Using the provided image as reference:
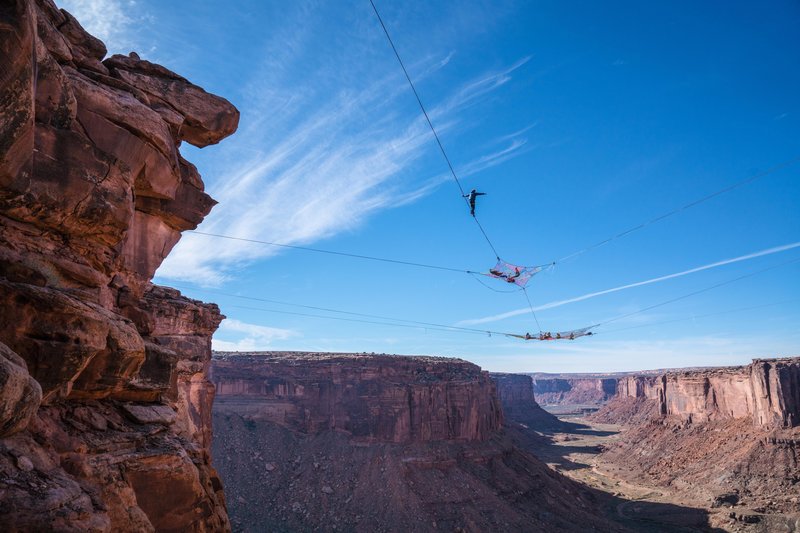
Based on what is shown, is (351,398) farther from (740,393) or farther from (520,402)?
(520,402)

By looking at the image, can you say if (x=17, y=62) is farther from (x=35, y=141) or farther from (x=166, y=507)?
(x=166, y=507)

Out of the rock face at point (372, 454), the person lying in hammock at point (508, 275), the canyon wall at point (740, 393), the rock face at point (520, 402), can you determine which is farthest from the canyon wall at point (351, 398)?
the rock face at point (520, 402)

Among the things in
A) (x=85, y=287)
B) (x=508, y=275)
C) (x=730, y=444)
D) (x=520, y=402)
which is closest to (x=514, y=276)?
(x=508, y=275)

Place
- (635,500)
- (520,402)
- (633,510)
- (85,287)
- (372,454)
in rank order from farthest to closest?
(520,402)
(635,500)
(633,510)
(372,454)
(85,287)

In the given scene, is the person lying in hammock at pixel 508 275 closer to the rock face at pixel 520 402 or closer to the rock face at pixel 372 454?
the rock face at pixel 372 454

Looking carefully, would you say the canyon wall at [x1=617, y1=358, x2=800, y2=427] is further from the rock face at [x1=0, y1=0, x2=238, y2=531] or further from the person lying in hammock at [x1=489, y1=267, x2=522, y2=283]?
the rock face at [x1=0, y1=0, x2=238, y2=531]

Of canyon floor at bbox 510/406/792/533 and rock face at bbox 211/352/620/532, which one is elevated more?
rock face at bbox 211/352/620/532

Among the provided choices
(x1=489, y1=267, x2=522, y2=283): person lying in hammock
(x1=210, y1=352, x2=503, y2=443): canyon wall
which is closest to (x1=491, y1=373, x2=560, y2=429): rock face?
(x1=210, y1=352, x2=503, y2=443): canyon wall

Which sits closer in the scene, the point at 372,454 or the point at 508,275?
the point at 508,275
